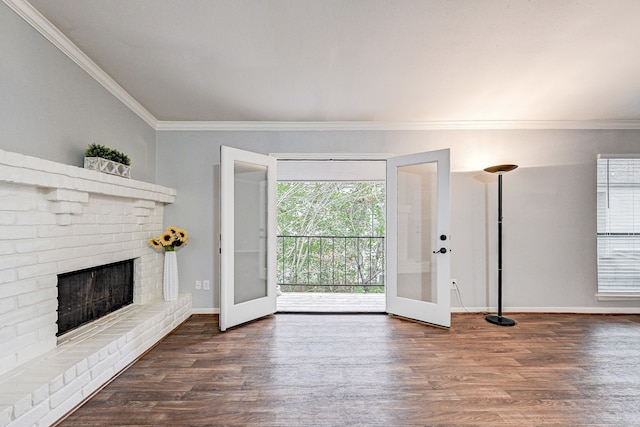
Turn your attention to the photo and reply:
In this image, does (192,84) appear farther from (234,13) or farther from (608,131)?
(608,131)

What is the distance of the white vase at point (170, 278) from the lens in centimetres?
330

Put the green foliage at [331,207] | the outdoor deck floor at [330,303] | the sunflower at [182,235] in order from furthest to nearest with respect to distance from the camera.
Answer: the green foliage at [331,207], the outdoor deck floor at [330,303], the sunflower at [182,235]

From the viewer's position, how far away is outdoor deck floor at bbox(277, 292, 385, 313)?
3.87m

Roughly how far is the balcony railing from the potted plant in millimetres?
3099

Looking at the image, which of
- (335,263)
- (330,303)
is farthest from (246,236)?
(335,263)

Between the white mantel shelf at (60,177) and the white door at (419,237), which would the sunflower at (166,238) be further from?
the white door at (419,237)

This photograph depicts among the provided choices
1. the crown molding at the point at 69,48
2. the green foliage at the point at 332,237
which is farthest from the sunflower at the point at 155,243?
the green foliage at the point at 332,237

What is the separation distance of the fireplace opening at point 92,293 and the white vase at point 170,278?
33 centimetres

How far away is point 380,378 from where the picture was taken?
2.21 m

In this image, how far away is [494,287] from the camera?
3.71m

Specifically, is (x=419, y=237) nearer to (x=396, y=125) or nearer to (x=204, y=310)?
(x=396, y=125)

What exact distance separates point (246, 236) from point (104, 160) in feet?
4.96

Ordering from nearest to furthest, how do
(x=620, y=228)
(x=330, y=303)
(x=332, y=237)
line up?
(x=620, y=228)
(x=330, y=303)
(x=332, y=237)

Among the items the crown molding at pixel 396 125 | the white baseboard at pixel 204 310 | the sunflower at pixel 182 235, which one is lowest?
the white baseboard at pixel 204 310
